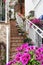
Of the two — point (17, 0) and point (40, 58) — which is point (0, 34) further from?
point (40, 58)

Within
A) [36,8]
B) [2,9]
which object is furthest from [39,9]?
[2,9]

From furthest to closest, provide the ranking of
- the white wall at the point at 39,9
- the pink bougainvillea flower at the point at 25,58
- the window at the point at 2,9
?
the window at the point at 2,9 < the white wall at the point at 39,9 < the pink bougainvillea flower at the point at 25,58

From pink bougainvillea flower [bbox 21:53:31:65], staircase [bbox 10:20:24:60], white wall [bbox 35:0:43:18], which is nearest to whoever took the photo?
pink bougainvillea flower [bbox 21:53:31:65]

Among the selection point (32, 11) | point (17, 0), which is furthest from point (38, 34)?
point (17, 0)

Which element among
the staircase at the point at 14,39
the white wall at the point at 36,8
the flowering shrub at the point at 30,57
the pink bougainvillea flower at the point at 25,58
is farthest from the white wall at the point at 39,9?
the pink bougainvillea flower at the point at 25,58

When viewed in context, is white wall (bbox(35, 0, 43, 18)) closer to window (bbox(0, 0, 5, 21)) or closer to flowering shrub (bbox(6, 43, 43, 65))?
window (bbox(0, 0, 5, 21))

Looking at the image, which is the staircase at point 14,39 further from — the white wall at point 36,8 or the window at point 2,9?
the white wall at point 36,8

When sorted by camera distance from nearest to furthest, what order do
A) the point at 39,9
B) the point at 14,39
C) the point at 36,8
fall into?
the point at 14,39, the point at 39,9, the point at 36,8

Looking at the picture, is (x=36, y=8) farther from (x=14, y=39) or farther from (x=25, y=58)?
(x=25, y=58)

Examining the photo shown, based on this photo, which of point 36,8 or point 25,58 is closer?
point 25,58

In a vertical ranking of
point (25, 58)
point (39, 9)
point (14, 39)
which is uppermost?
point (39, 9)

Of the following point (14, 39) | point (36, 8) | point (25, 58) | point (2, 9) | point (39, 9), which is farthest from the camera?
point (2, 9)

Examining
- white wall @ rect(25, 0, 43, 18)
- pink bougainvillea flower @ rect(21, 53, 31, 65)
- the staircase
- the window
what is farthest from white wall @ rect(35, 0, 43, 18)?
pink bougainvillea flower @ rect(21, 53, 31, 65)

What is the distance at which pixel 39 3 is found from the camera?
42.7ft
